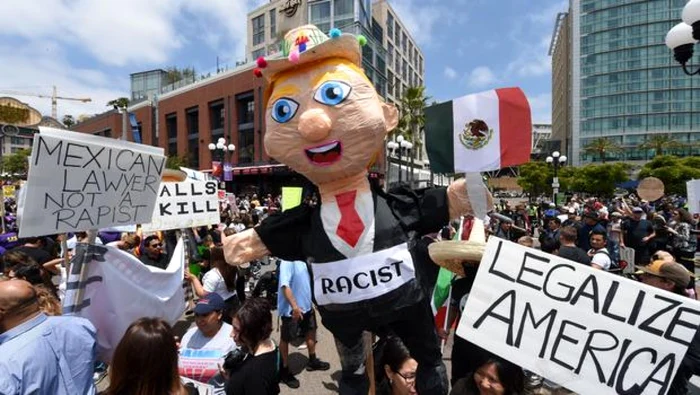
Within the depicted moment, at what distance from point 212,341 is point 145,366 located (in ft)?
3.13

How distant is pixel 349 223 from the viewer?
8.62ft

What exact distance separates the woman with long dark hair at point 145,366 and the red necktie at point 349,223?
111cm

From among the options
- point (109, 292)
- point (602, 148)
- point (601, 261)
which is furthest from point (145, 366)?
point (602, 148)

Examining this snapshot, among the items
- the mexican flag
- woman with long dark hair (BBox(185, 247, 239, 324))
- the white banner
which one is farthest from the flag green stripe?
woman with long dark hair (BBox(185, 247, 239, 324))

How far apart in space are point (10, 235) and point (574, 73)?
8395 cm

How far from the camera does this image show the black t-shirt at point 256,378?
93.7 inches

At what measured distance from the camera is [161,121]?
46.6 m

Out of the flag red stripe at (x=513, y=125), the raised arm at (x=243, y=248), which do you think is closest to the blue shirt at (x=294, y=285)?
the raised arm at (x=243, y=248)

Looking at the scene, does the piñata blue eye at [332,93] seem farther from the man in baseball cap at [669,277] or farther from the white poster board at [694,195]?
the white poster board at [694,195]

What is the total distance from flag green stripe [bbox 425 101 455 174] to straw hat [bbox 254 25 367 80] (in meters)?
0.68

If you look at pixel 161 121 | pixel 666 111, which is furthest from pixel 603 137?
pixel 161 121

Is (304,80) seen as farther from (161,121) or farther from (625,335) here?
(161,121)

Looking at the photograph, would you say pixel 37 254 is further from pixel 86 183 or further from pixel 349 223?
pixel 349 223

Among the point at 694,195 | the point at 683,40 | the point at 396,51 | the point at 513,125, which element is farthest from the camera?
the point at 396,51
